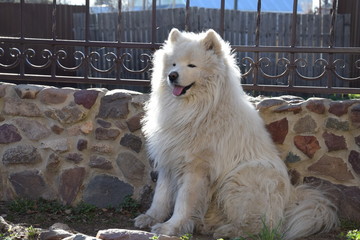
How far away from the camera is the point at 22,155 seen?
19.3 ft

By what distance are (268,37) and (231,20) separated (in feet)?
3.27

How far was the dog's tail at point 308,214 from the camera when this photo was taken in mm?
4750

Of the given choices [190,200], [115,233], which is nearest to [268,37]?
[190,200]

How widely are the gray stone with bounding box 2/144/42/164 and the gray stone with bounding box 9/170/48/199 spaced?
121 mm

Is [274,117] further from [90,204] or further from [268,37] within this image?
[268,37]

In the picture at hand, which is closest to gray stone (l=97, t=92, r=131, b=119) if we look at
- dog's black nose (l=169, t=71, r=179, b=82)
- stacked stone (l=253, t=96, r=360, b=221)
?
dog's black nose (l=169, t=71, r=179, b=82)

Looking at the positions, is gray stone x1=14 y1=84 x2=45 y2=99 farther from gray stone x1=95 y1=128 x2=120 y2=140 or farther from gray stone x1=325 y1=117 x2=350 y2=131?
gray stone x1=325 y1=117 x2=350 y2=131

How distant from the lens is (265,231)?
4.04 metres

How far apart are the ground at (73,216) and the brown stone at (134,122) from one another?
755mm

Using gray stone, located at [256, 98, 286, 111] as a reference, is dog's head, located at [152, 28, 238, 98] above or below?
above

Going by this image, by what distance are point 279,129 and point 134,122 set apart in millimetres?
1486

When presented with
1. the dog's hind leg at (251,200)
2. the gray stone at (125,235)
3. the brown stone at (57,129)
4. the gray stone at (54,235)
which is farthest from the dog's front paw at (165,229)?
the brown stone at (57,129)

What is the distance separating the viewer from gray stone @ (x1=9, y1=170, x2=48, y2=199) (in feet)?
19.2

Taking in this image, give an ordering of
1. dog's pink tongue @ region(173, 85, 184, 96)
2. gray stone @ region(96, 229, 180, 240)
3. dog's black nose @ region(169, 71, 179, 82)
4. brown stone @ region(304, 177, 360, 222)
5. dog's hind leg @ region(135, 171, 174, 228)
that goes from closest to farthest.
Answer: gray stone @ region(96, 229, 180, 240)
dog's black nose @ region(169, 71, 179, 82)
dog's pink tongue @ region(173, 85, 184, 96)
dog's hind leg @ region(135, 171, 174, 228)
brown stone @ region(304, 177, 360, 222)
